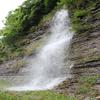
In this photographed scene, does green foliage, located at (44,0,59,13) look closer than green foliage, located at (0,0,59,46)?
A: Yes

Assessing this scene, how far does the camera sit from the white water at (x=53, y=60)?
1759 cm

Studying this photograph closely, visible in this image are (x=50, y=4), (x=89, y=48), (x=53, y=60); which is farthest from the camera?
(x=50, y=4)

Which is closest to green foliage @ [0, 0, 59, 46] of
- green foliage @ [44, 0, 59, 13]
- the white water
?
green foliage @ [44, 0, 59, 13]

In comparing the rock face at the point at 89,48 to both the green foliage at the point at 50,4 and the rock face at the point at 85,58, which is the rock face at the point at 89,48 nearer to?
the rock face at the point at 85,58

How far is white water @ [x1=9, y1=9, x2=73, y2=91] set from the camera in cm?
1759

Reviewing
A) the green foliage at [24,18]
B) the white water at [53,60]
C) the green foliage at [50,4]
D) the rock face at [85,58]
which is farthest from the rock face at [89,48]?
the green foliage at [24,18]

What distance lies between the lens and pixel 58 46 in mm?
20141

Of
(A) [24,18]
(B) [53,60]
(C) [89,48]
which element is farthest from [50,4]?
(C) [89,48]

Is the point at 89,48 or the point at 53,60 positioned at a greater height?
the point at 53,60

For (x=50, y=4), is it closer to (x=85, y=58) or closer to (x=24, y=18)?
(x=24, y=18)

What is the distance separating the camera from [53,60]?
19625mm

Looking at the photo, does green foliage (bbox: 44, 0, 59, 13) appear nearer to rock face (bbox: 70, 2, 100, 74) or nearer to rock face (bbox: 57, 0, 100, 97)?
rock face (bbox: 57, 0, 100, 97)

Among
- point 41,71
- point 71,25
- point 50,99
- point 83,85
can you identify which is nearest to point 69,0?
point 71,25

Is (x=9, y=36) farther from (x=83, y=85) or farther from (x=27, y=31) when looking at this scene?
(x=83, y=85)
